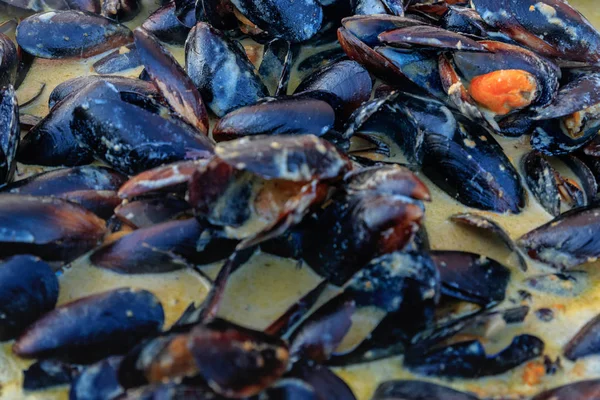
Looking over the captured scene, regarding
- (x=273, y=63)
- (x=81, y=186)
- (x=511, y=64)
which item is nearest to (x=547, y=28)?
(x=511, y=64)

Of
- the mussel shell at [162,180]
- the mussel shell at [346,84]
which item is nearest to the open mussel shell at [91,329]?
the mussel shell at [162,180]

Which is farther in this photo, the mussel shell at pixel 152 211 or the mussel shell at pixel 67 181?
the mussel shell at pixel 67 181

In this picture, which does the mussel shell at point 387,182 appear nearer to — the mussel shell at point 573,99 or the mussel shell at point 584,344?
the mussel shell at point 584,344

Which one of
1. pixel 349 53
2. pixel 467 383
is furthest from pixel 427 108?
pixel 467 383

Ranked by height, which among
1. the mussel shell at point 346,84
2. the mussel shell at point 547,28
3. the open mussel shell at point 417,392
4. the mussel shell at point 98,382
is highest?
the mussel shell at point 547,28

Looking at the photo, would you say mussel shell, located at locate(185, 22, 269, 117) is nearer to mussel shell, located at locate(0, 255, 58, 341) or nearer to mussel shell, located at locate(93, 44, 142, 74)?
mussel shell, located at locate(93, 44, 142, 74)

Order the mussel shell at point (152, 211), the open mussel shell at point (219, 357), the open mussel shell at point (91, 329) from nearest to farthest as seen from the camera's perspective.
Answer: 1. the open mussel shell at point (219, 357)
2. the open mussel shell at point (91, 329)
3. the mussel shell at point (152, 211)

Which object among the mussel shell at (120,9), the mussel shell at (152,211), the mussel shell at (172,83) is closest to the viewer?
the mussel shell at (152,211)

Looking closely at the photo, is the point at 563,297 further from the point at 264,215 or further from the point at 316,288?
the point at 264,215

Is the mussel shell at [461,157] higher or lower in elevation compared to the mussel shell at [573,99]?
lower
